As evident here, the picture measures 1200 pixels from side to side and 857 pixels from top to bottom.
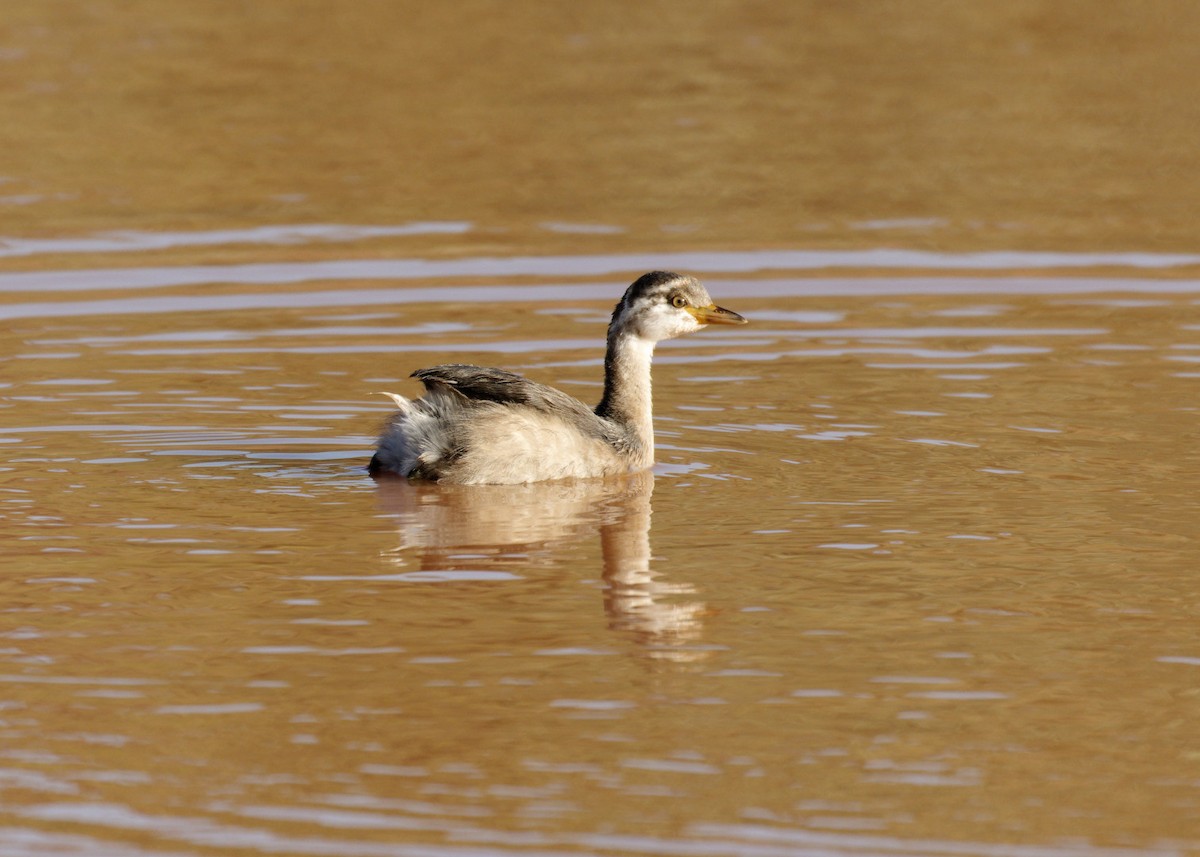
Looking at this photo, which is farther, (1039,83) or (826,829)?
(1039,83)

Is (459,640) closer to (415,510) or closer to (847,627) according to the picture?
(847,627)

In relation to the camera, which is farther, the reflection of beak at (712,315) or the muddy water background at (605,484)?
the reflection of beak at (712,315)

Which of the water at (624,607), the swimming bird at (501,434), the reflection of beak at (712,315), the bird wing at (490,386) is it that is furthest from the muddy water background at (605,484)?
the reflection of beak at (712,315)

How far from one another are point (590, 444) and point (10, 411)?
3.53 m

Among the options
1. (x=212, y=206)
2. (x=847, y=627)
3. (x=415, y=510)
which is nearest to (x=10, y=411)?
(x=415, y=510)

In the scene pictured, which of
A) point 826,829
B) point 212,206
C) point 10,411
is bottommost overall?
point 826,829

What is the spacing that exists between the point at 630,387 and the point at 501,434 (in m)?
1.15

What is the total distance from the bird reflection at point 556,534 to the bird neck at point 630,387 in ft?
1.08

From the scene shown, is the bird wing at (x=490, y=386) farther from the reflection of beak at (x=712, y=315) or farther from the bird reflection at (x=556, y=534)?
the reflection of beak at (x=712, y=315)

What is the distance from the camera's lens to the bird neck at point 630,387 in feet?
38.9

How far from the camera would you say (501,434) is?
11.2 m

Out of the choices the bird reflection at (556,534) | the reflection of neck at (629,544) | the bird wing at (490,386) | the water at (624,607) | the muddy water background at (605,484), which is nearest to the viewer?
the water at (624,607)

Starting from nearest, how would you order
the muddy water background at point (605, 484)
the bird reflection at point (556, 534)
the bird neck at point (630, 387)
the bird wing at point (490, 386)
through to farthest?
the muddy water background at point (605, 484) < the bird reflection at point (556, 534) < the bird wing at point (490, 386) < the bird neck at point (630, 387)

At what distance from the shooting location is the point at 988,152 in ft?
68.7
